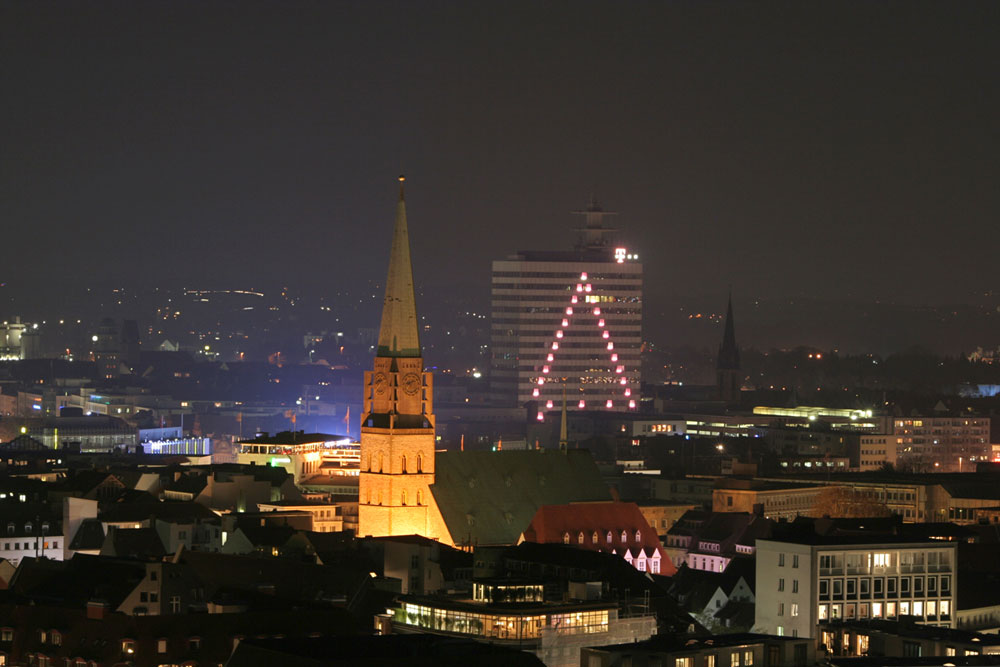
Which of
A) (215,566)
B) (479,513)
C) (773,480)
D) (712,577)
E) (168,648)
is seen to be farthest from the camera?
(773,480)

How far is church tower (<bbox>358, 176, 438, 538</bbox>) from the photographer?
144375 mm

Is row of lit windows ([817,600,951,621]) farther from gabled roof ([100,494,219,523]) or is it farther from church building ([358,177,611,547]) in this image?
gabled roof ([100,494,219,523])

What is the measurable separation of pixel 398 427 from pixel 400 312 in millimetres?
6446

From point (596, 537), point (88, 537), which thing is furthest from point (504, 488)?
point (88, 537)

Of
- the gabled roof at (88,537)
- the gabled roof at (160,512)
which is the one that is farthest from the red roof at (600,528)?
the gabled roof at (88,537)

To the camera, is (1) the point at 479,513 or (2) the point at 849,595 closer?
(2) the point at 849,595

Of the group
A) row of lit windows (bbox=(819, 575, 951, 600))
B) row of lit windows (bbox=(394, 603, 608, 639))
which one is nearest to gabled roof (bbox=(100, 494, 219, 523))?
row of lit windows (bbox=(819, 575, 951, 600))

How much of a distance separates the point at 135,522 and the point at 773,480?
6334cm

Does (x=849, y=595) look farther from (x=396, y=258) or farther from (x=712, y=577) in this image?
(x=396, y=258)

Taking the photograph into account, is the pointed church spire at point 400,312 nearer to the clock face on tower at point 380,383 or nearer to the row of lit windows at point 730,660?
the clock face on tower at point 380,383

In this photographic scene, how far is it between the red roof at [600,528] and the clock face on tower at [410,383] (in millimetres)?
10790

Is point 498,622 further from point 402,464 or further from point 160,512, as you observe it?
point 402,464

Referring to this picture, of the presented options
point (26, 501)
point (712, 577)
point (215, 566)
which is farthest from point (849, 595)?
point (26, 501)

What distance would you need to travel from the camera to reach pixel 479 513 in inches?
5679
